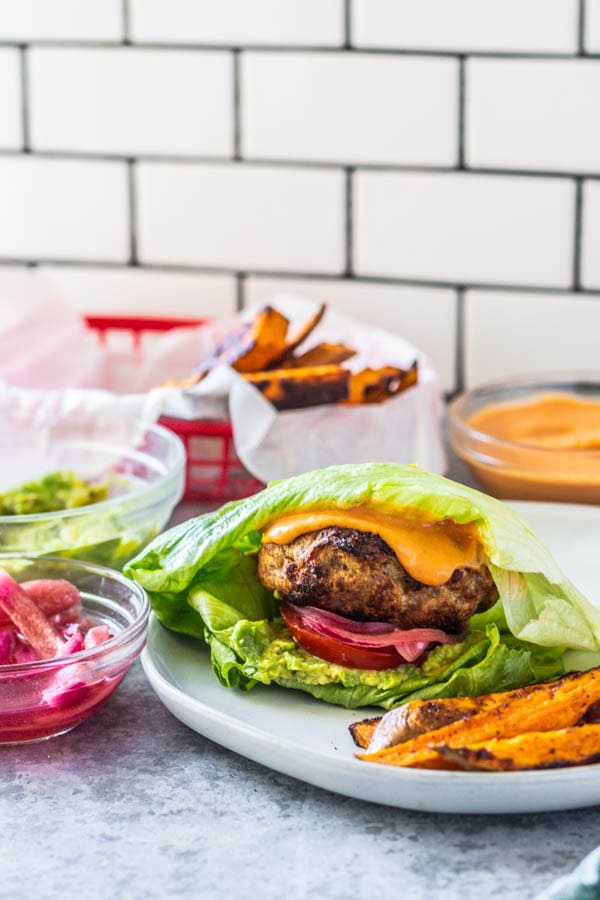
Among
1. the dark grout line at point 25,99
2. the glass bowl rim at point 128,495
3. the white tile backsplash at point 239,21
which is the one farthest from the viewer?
the dark grout line at point 25,99

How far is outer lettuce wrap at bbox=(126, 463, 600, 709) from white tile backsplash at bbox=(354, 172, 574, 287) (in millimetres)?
817

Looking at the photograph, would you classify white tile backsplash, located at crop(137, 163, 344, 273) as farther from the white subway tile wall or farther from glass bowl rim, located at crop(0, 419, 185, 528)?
glass bowl rim, located at crop(0, 419, 185, 528)

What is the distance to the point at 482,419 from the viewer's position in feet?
5.70

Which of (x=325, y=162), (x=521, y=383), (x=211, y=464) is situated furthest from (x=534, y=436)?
(x=325, y=162)

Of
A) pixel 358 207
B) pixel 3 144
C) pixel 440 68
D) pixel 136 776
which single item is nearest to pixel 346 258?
pixel 358 207

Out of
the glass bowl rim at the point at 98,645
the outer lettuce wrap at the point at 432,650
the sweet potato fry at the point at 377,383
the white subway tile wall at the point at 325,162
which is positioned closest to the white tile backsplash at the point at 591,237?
the white subway tile wall at the point at 325,162

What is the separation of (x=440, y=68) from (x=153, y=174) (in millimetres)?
466

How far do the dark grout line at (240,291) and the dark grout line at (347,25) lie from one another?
370mm

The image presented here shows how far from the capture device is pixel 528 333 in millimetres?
1910

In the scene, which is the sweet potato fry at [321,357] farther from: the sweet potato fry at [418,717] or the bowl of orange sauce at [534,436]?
the sweet potato fry at [418,717]

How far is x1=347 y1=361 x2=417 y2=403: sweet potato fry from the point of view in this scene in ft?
5.30

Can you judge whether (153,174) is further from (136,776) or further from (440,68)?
(136,776)

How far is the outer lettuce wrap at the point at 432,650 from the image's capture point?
110 centimetres

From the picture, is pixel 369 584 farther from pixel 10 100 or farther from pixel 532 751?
pixel 10 100
